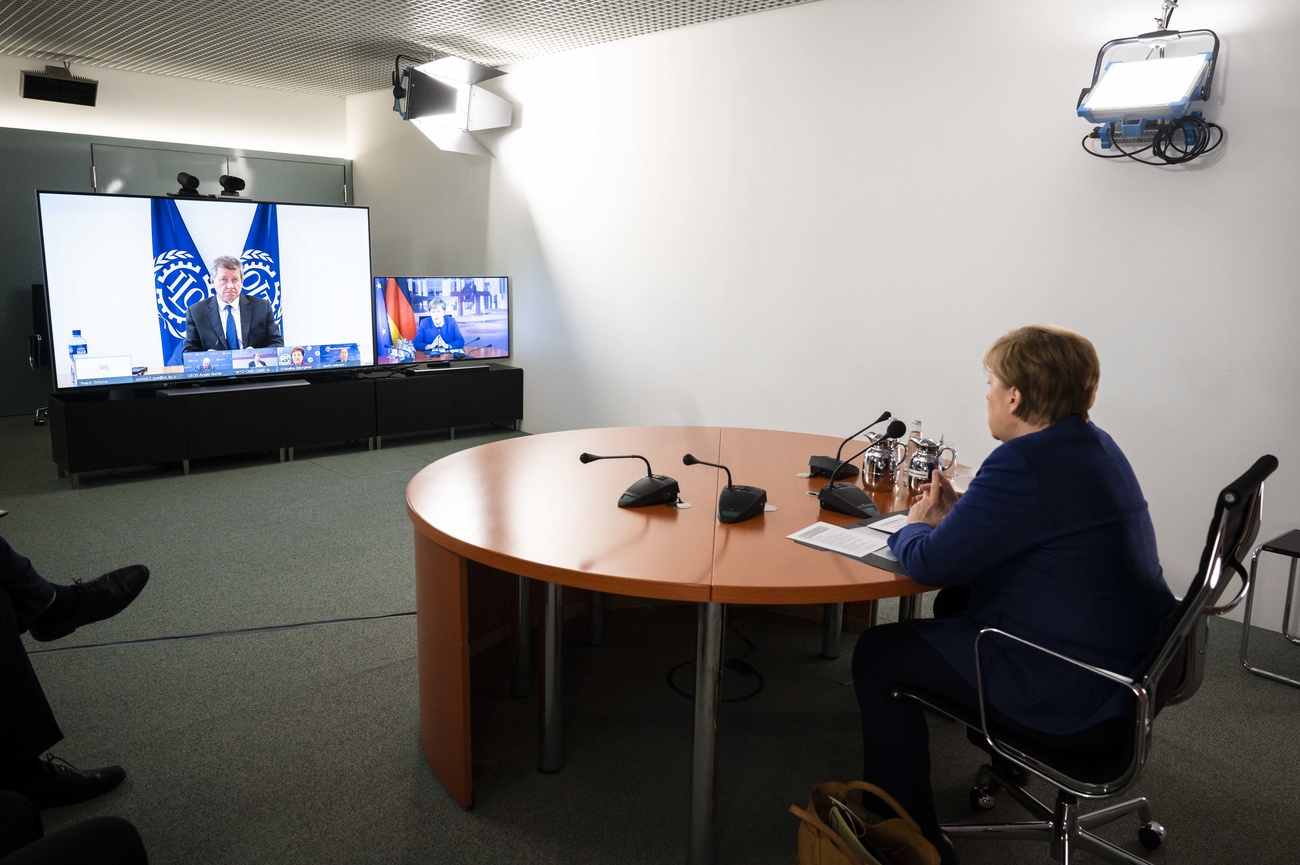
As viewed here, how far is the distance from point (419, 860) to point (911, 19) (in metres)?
4.22

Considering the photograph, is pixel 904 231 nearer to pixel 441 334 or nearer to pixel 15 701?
pixel 441 334

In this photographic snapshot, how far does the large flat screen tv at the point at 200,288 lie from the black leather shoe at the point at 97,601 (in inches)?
130

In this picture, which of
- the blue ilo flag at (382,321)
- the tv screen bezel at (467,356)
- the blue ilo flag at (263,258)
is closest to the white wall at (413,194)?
the tv screen bezel at (467,356)

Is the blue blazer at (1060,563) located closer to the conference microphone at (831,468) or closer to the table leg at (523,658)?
the conference microphone at (831,468)

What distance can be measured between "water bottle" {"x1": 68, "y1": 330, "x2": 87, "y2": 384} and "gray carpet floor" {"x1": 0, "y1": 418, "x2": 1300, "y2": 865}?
158 centimetres

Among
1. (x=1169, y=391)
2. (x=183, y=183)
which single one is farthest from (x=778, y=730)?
(x=183, y=183)

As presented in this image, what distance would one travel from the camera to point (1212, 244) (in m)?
3.43

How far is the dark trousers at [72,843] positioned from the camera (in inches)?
45.3

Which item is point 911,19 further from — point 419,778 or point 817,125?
point 419,778

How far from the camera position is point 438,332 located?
266 inches

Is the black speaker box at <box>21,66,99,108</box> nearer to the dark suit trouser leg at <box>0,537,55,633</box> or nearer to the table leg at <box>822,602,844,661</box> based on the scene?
the dark suit trouser leg at <box>0,537,55,633</box>

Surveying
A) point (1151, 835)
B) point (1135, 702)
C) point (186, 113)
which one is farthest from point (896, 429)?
point (186, 113)

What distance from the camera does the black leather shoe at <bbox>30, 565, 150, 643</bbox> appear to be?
8.09 feet

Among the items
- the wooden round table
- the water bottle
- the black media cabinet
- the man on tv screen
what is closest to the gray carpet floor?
the wooden round table
